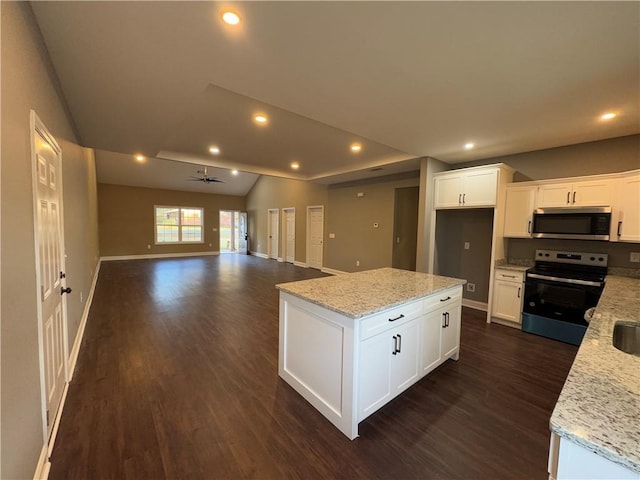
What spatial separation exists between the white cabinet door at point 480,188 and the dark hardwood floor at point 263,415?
6.17 ft

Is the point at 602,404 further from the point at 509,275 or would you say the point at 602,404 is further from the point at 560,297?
the point at 509,275

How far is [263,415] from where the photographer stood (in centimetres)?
199

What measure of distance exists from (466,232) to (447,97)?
9.60 feet

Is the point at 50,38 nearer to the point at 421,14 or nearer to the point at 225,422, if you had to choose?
the point at 421,14

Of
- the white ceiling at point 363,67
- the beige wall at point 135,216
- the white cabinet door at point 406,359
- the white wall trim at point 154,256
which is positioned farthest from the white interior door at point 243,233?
the white cabinet door at point 406,359

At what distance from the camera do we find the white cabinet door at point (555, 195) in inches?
137

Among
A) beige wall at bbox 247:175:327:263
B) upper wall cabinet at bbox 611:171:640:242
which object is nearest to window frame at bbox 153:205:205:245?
beige wall at bbox 247:175:327:263

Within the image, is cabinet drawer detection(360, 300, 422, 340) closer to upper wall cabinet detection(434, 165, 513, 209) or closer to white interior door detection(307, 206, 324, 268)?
upper wall cabinet detection(434, 165, 513, 209)

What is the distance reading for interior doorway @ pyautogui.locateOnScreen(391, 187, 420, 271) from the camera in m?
6.10

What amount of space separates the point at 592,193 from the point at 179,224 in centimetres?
1168

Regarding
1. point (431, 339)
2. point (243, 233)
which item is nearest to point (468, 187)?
point (431, 339)

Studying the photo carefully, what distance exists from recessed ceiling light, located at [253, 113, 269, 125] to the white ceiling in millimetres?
110

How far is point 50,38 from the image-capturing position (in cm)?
166

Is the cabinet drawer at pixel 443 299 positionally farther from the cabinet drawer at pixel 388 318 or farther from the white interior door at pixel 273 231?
the white interior door at pixel 273 231
